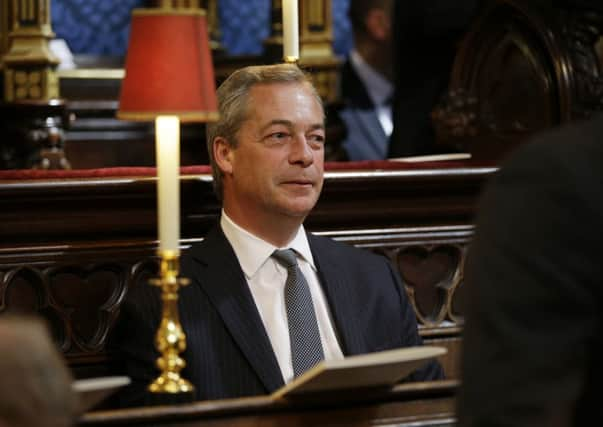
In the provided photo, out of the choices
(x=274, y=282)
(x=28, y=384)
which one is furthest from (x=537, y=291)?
(x=274, y=282)

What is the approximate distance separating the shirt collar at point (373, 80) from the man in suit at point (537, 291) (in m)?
6.41

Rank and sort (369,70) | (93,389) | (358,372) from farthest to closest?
(369,70) → (358,372) → (93,389)

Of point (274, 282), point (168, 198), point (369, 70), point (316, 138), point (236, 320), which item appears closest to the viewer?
Answer: point (168, 198)

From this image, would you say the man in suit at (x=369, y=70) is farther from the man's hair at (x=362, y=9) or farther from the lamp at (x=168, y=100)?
the lamp at (x=168, y=100)

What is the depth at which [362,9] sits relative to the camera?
27.3 ft

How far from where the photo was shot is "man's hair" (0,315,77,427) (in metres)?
1.72

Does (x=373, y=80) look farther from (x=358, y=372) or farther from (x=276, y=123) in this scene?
(x=358, y=372)

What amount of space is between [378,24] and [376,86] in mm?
350

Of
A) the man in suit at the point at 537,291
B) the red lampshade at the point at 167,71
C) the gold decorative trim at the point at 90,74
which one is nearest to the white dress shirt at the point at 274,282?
the red lampshade at the point at 167,71

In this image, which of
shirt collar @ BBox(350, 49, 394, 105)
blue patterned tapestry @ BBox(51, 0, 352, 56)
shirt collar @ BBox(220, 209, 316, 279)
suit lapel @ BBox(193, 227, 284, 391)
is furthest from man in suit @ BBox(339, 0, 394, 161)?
suit lapel @ BBox(193, 227, 284, 391)

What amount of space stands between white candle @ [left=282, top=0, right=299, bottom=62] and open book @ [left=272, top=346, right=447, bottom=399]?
3.61 ft

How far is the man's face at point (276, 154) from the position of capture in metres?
3.67

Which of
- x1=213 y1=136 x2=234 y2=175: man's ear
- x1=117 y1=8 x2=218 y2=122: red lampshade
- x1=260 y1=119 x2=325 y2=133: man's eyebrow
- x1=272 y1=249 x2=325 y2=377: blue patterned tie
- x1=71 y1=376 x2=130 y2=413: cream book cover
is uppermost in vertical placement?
x1=117 y1=8 x2=218 y2=122: red lampshade

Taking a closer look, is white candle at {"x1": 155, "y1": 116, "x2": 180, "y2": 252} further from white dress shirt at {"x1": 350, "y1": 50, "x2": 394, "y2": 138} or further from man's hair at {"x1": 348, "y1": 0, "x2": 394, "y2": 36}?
man's hair at {"x1": 348, "y1": 0, "x2": 394, "y2": 36}
